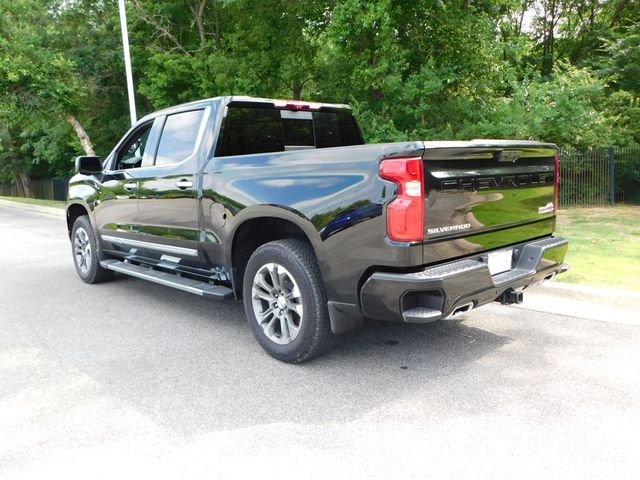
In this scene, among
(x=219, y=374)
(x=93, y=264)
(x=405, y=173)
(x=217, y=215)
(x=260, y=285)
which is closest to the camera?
(x=405, y=173)

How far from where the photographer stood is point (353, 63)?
1372 cm

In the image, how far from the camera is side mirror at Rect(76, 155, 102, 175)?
20.1ft

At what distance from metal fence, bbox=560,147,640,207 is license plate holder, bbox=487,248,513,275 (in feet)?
41.4

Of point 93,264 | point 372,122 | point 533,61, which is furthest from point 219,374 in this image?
point 533,61

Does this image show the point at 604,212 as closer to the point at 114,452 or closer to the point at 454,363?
the point at 454,363

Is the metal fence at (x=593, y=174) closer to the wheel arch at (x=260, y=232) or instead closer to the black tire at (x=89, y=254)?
the black tire at (x=89, y=254)

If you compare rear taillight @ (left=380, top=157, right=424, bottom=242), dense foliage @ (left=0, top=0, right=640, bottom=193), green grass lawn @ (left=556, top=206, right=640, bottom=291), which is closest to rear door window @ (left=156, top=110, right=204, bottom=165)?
rear taillight @ (left=380, top=157, right=424, bottom=242)

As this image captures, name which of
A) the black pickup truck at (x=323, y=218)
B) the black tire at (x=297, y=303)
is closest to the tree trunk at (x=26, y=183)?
the black pickup truck at (x=323, y=218)

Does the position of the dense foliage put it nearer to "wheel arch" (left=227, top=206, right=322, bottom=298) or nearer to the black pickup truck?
the black pickup truck

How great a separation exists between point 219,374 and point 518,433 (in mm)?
1975

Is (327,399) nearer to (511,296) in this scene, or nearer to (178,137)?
(511,296)

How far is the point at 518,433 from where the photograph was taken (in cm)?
295

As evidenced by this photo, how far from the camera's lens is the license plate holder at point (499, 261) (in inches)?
148

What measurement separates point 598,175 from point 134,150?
13.7 meters
